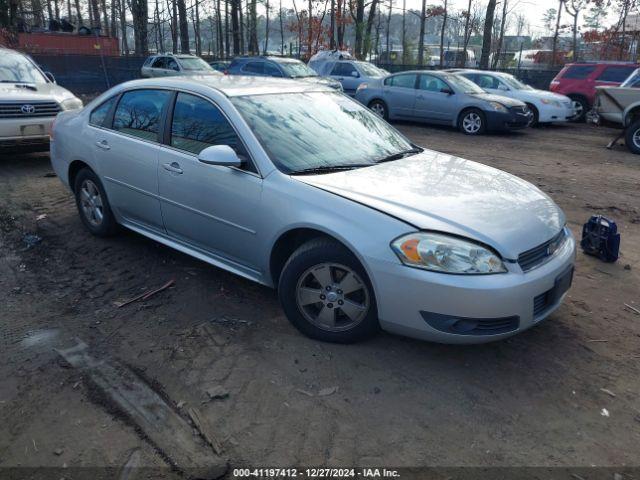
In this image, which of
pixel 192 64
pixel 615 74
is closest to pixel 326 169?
pixel 615 74

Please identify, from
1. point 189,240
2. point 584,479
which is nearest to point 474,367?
point 584,479

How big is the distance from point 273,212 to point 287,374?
102 centimetres

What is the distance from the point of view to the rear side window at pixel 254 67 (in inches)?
687

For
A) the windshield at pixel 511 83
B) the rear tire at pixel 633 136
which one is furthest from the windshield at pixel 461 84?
the rear tire at pixel 633 136

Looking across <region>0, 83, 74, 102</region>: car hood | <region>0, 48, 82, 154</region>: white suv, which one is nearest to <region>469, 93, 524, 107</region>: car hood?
<region>0, 48, 82, 154</region>: white suv

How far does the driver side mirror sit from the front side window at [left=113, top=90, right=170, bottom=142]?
38.4 inches

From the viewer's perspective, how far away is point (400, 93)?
1445 centimetres

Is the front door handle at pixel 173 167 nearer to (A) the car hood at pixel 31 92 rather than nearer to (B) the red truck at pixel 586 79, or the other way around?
(A) the car hood at pixel 31 92

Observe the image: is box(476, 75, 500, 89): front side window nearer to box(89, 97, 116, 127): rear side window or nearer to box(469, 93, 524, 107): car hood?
box(469, 93, 524, 107): car hood

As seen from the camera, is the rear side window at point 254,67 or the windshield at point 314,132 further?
the rear side window at point 254,67

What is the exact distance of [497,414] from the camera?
2828mm

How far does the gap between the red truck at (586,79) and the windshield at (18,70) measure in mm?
13867

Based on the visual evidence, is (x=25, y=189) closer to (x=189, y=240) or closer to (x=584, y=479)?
(x=189, y=240)

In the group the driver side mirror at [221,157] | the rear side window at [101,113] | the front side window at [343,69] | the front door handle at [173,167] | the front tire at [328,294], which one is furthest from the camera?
the front side window at [343,69]
